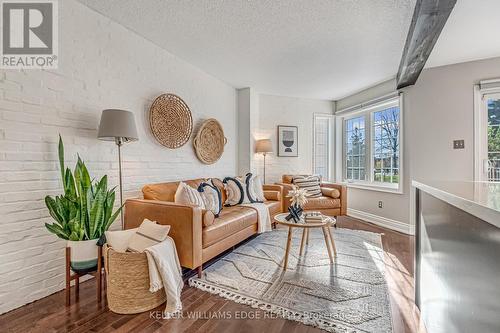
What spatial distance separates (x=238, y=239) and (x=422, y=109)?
10.5 ft

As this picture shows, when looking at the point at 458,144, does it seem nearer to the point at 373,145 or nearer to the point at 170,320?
the point at 373,145

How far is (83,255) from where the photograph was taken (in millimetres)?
1773

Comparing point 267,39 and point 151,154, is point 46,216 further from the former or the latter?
point 267,39

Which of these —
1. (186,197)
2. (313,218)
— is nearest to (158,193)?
(186,197)

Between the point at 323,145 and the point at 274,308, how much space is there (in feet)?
13.5

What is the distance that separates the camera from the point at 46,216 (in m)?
1.89

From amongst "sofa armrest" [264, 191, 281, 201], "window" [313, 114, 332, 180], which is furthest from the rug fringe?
"window" [313, 114, 332, 180]

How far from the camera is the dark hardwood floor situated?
4.91 feet

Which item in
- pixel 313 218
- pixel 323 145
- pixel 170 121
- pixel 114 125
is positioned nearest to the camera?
pixel 114 125

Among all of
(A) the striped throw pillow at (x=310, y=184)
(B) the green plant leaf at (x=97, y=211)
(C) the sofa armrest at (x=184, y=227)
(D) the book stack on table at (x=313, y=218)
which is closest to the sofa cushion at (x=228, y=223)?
(C) the sofa armrest at (x=184, y=227)

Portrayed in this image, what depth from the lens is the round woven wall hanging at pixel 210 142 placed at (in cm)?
354

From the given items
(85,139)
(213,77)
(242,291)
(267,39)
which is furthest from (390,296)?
(213,77)

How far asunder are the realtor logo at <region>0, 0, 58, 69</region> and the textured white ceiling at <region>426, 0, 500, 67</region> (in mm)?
3379

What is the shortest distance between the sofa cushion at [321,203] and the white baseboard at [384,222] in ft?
2.67
